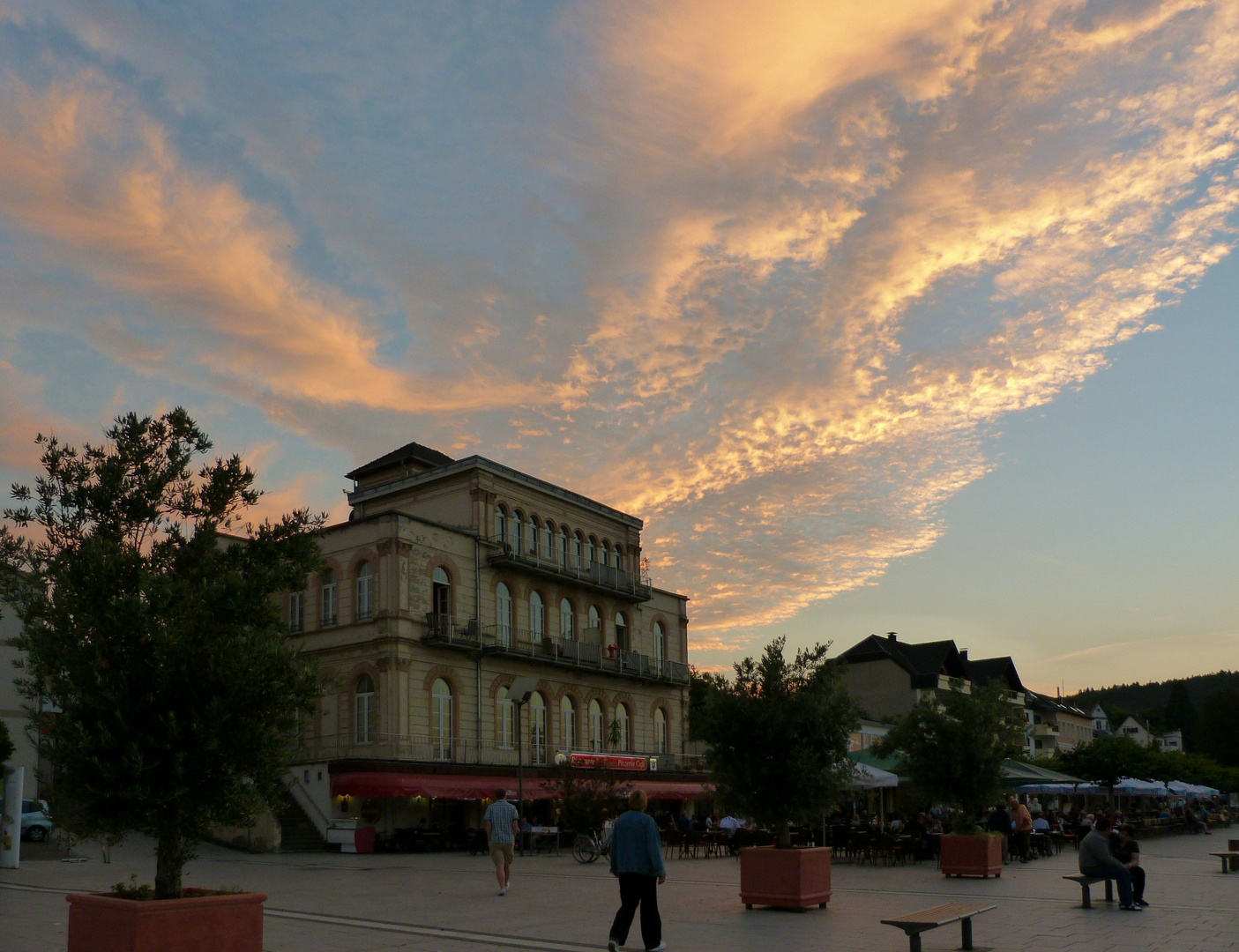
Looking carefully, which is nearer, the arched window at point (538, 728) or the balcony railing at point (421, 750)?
the balcony railing at point (421, 750)

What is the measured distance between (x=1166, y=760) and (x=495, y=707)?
25.5m

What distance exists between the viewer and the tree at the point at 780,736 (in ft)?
52.6

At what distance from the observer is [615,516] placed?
161ft

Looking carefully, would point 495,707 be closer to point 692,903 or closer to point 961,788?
point 961,788

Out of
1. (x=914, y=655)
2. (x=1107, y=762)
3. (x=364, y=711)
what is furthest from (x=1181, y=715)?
(x=364, y=711)

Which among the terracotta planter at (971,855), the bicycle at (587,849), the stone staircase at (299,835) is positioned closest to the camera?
the terracotta planter at (971,855)

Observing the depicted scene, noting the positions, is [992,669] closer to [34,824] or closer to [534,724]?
[534,724]

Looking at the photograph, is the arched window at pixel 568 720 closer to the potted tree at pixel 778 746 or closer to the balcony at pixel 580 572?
the balcony at pixel 580 572

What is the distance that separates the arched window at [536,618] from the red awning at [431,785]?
245 inches

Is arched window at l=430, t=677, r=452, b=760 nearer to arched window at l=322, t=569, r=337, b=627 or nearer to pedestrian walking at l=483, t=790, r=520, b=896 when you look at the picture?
arched window at l=322, t=569, r=337, b=627

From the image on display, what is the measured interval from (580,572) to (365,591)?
1013cm

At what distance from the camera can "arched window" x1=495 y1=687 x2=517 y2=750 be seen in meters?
40.2

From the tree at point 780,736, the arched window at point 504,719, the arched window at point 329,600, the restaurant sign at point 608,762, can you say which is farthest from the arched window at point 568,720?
the tree at point 780,736

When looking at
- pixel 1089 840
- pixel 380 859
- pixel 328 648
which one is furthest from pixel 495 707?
pixel 1089 840
